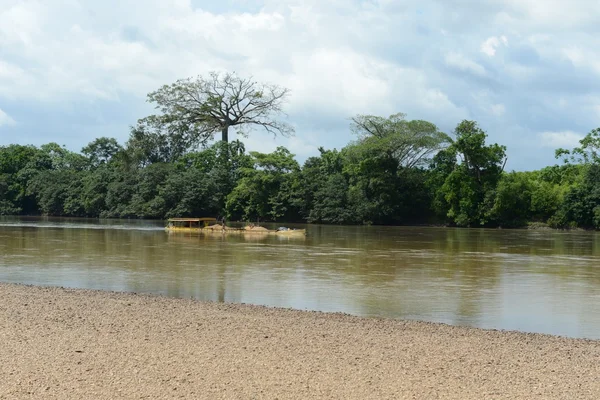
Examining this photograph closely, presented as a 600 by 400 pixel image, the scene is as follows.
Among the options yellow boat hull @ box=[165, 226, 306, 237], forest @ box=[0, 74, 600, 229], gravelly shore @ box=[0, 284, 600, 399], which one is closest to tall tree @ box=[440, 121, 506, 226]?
forest @ box=[0, 74, 600, 229]

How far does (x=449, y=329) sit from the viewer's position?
11141 mm

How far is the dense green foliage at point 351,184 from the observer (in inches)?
2447

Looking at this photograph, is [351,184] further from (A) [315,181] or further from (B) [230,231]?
(B) [230,231]

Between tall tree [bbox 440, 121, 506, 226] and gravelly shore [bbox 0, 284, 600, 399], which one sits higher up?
tall tree [bbox 440, 121, 506, 226]

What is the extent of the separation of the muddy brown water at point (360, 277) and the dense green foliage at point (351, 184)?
2929 cm

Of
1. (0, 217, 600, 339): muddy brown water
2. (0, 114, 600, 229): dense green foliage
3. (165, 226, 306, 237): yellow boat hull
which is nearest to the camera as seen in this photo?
(0, 217, 600, 339): muddy brown water

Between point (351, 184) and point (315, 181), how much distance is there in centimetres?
385

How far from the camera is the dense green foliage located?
204ft


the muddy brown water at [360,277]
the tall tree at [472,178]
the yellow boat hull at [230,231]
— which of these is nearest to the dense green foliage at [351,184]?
the tall tree at [472,178]

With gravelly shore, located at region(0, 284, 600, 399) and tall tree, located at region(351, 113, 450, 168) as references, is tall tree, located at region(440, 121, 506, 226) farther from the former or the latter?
gravelly shore, located at region(0, 284, 600, 399)

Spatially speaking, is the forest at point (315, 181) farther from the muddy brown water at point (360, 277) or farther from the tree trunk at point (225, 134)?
the muddy brown water at point (360, 277)

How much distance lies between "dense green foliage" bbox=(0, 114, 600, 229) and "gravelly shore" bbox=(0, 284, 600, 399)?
51.8m

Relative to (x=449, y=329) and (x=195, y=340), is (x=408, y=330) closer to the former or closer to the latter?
(x=449, y=329)

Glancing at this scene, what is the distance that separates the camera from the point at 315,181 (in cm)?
7031
